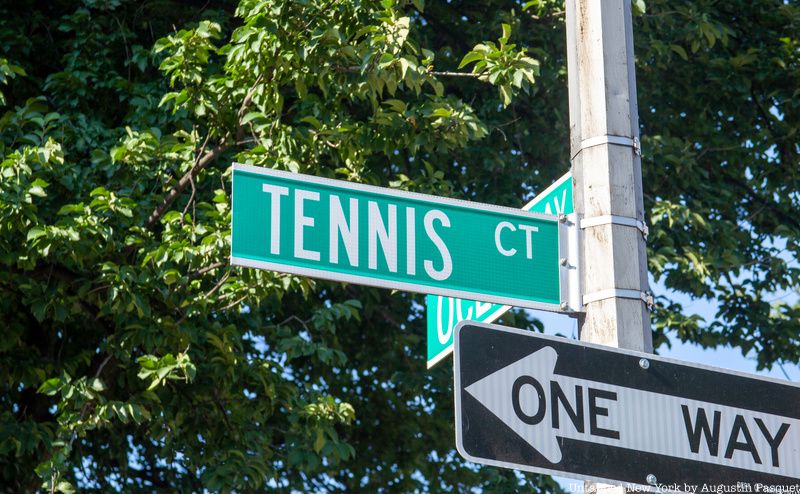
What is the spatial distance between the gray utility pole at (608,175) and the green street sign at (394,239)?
0.11 metres

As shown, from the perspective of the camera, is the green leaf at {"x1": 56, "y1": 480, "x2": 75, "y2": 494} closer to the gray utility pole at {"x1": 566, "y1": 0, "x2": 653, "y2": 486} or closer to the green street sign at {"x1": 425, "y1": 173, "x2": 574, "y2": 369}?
the green street sign at {"x1": 425, "y1": 173, "x2": 574, "y2": 369}

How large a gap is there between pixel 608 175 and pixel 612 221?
0.13m

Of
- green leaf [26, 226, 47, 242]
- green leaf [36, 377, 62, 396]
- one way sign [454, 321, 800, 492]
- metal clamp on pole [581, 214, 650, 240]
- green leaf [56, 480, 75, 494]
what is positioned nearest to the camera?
one way sign [454, 321, 800, 492]

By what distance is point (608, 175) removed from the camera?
10.5 feet

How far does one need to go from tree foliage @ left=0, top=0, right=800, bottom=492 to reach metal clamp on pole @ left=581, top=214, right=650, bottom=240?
115 inches

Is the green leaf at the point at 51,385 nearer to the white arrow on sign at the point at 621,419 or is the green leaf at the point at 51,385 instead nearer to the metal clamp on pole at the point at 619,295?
the metal clamp on pole at the point at 619,295

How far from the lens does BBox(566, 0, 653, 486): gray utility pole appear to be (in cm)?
306

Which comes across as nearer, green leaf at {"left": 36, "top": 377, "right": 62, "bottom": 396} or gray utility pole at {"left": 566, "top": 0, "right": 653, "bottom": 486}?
gray utility pole at {"left": 566, "top": 0, "right": 653, "bottom": 486}

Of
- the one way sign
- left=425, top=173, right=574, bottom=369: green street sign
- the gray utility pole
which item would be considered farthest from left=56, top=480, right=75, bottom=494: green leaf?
the one way sign

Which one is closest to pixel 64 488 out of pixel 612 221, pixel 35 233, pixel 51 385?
pixel 51 385

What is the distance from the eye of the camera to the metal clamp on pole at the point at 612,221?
3162 mm

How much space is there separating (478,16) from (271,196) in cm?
618

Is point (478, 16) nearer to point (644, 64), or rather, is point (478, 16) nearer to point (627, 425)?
point (644, 64)

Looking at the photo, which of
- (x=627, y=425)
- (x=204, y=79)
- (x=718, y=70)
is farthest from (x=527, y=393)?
(x=718, y=70)
